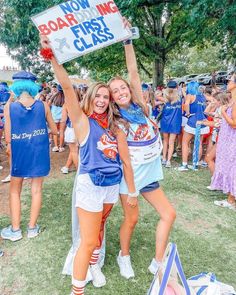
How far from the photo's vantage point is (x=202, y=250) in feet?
11.4

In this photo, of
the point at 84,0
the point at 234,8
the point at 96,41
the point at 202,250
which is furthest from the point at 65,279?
the point at 234,8

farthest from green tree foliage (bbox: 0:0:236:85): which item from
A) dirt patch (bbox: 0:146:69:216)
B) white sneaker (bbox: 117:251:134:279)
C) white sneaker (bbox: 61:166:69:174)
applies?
white sneaker (bbox: 117:251:134:279)

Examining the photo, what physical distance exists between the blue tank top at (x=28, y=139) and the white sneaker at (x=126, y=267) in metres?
1.29

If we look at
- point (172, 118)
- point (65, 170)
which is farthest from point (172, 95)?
point (65, 170)

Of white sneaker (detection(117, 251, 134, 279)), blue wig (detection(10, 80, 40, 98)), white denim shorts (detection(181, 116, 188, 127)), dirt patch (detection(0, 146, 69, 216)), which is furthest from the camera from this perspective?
white denim shorts (detection(181, 116, 188, 127))

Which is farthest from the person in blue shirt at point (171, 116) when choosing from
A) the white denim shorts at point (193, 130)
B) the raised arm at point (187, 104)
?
the white denim shorts at point (193, 130)

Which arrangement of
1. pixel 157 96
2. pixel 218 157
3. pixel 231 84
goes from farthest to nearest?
pixel 157 96
pixel 218 157
pixel 231 84

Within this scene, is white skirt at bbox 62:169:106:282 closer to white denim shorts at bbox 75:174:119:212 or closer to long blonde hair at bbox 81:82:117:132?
white denim shorts at bbox 75:174:119:212

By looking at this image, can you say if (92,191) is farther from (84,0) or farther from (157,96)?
(157,96)

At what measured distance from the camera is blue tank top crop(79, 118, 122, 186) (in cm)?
234

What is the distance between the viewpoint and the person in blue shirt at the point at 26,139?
11.1 ft

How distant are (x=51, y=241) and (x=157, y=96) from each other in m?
4.69

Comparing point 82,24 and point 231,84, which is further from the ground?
point 82,24

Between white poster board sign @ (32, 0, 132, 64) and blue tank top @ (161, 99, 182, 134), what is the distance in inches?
161
